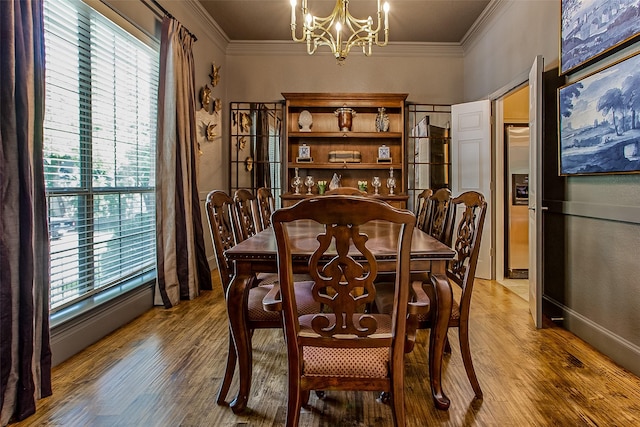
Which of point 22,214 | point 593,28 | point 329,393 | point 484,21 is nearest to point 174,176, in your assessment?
point 22,214

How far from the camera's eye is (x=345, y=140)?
5301mm

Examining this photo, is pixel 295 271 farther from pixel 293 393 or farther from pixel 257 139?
pixel 257 139

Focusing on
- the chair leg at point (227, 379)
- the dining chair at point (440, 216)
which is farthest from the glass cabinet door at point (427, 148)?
the chair leg at point (227, 379)

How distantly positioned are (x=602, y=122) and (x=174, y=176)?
3.14m

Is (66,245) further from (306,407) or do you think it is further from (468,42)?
(468,42)

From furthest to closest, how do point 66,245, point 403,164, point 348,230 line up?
point 403,164 < point 66,245 < point 348,230

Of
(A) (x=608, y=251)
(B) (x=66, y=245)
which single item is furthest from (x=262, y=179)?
(A) (x=608, y=251)

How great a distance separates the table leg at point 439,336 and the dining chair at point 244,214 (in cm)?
114

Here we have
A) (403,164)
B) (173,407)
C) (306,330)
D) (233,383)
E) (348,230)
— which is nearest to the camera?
(348,230)

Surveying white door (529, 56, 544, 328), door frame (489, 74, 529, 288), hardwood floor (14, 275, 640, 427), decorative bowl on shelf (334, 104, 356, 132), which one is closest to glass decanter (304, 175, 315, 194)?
decorative bowl on shelf (334, 104, 356, 132)

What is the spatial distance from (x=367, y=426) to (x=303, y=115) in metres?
4.14

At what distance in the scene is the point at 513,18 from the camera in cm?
381

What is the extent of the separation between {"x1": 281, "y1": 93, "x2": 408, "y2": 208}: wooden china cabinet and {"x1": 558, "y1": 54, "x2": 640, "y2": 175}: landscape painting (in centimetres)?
229

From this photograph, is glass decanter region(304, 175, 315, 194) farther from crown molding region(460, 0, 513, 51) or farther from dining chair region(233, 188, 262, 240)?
crown molding region(460, 0, 513, 51)
